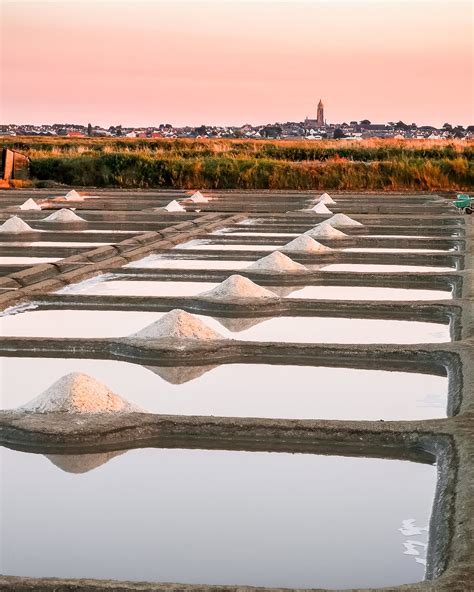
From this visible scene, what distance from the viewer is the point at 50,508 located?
2285 millimetres

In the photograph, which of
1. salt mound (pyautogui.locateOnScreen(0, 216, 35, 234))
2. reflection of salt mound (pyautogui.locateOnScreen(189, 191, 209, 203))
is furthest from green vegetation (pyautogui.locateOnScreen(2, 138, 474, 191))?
salt mound (pyautogui.locateOnScreen(0, 216, 35, 234))

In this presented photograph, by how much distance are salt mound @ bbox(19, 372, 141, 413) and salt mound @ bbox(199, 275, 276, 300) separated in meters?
1.95

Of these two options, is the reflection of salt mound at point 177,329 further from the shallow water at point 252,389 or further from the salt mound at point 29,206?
the salt mound at point 29,206

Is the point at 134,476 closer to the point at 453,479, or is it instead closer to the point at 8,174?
the point at 453,479

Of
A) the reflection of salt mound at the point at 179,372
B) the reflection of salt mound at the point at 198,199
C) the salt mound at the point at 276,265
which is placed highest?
the reflection of salt mound at the point at 198,199

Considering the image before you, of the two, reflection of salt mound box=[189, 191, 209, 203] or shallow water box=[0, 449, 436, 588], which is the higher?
reflection of salt mound box=[189, 191, 209, 203]

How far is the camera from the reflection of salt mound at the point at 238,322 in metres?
4.37

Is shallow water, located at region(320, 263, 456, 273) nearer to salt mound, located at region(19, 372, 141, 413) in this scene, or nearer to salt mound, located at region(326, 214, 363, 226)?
salt mound, located at region(326, 214, 363, 226)

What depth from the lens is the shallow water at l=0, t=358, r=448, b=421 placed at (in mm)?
3068

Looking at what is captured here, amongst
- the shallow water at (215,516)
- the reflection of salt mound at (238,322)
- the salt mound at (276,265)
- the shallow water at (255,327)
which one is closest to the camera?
the shallow water at (215,516)

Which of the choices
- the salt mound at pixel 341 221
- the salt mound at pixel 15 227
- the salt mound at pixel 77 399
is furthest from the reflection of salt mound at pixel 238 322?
the salt mound at pixel 341 221

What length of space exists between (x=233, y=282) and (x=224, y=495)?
2.69 metres

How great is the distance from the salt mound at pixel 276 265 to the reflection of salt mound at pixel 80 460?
3223 millimetres

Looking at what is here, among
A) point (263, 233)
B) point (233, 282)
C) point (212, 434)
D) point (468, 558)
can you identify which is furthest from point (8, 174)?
point (468, 558)
